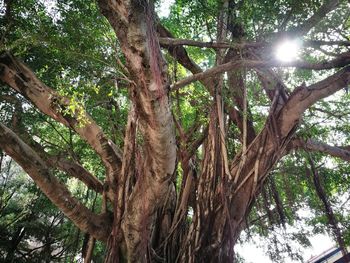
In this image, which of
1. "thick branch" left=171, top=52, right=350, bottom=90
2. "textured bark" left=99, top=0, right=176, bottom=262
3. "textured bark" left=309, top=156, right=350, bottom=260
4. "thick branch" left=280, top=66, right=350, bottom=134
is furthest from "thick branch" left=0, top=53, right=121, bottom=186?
"textured bark" left=309, top=156, right=350, bottom=260

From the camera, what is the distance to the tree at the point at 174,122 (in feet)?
7.39

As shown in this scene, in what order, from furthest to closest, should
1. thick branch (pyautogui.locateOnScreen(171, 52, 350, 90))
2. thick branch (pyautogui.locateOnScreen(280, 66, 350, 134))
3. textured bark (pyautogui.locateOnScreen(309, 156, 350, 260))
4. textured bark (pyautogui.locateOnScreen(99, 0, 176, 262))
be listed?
textured bark (pyautogui.locateOnScreen(309, 156, 350, 260)) → thick branch (pyautogui.locateOnScreen(280, 66, 350, 134)) → thick branch (pyautogui.locateOnScreen(171, 52, 350, 90)) → textured bark (pyautogui.locateOnScreen(99, 0, 176, 262))

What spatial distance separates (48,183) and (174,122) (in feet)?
4.00

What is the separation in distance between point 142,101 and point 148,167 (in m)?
0.54

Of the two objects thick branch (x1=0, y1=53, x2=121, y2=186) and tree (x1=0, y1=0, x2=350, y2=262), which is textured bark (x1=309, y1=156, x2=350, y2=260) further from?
thick branch (x1=0, y1=53, x2=121, y2=186)

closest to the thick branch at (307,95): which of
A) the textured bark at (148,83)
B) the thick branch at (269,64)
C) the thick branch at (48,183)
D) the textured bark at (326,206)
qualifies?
the thick branch at (269,64)

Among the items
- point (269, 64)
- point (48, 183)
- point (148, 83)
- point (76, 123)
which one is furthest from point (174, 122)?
point (148, 83)

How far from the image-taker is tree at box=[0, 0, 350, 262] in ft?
7.39

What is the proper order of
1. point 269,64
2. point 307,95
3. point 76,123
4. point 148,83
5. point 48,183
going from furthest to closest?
point 76,123 → point 307,95 → point 48,183 → point 269,64 → point 148,83

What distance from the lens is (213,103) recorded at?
3127mm

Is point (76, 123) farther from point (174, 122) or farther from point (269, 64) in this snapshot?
point (269, 64)

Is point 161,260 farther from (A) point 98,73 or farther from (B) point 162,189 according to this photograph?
(A) point 98,73

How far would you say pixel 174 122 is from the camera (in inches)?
117

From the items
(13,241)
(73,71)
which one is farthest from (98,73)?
(13,241)
